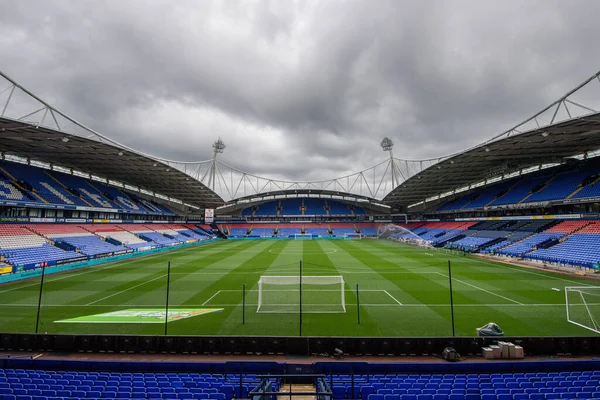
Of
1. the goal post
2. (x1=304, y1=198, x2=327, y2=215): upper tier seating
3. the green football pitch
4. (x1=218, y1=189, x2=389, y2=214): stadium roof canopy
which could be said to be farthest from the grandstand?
(x1=304, y1=198, x2=327, y2=215): upper tier seating

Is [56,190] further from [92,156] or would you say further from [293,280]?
[293,280]

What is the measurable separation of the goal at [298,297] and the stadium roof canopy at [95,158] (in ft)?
83.0

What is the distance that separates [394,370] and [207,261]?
27.2m

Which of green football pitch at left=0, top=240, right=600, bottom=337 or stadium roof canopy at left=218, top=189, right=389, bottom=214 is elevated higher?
stadium roof canopy at left=218, top=189, right=389, bottom=214

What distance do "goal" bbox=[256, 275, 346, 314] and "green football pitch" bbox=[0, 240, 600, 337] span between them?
2.6 inches

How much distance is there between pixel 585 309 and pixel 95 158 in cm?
4984

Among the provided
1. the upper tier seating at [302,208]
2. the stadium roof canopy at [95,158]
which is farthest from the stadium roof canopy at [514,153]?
the stadium roof canopy at [95,158]

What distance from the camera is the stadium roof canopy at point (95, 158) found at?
26.9 metres

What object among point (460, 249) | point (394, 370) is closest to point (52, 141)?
point (394, 370)

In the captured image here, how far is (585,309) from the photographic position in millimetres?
14500

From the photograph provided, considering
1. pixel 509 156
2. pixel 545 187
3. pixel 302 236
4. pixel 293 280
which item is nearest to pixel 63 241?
pixel 293 280

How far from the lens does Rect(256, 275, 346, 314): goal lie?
15047 mm

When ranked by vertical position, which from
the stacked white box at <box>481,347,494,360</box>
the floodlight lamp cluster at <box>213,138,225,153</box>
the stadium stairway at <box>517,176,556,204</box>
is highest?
the floodlight lamp cluster at <box>213,138,225,153</box>

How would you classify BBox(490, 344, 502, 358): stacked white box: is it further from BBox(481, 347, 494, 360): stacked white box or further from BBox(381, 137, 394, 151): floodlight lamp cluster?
BBox(381, 137, 394, 151): floodlight lamp cluster
